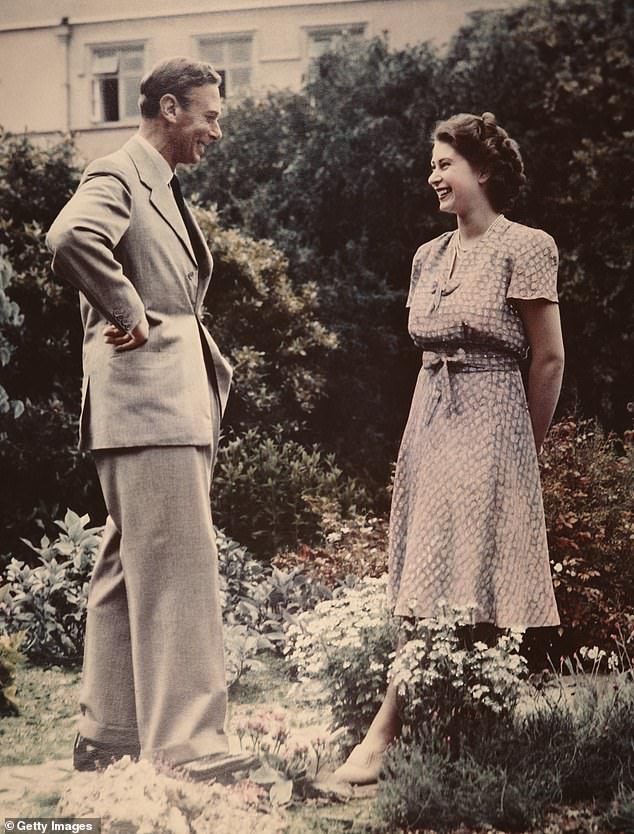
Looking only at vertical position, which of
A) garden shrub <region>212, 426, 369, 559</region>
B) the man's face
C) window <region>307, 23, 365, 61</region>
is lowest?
garden shrub <region>212, 426, 369, 559</region>

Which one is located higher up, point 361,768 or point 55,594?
point 55,594

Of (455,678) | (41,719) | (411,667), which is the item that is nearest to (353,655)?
(411,667)

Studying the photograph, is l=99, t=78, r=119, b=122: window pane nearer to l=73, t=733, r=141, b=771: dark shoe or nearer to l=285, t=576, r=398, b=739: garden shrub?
l=285, t=576, r=398, b=739: garden shrub

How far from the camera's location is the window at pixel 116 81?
364 cm

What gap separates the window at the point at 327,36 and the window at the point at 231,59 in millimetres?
218

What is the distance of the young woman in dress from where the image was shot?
3.22 meters

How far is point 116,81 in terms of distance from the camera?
3.67m

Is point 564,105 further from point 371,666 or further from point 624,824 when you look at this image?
point 624,824

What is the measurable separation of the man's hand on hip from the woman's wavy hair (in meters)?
1.13

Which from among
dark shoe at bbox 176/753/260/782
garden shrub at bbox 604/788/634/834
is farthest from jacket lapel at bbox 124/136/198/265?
garden shrub at bbox 604/788/634/834

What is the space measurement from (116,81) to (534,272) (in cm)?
163

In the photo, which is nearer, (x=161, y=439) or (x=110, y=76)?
(x=161, y=439)

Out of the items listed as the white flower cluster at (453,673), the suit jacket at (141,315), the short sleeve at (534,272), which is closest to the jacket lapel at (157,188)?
the suit jacket at (141,315)

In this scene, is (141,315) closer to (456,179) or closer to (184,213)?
(184,213)
